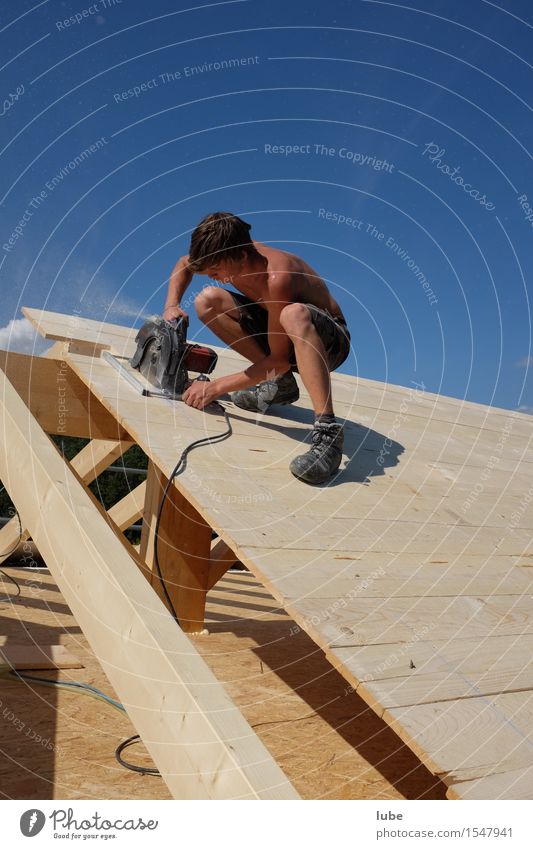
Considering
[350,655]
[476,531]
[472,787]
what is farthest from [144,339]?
[472,787]

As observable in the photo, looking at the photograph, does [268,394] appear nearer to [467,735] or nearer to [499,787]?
[467,735]

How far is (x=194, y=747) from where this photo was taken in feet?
4.20

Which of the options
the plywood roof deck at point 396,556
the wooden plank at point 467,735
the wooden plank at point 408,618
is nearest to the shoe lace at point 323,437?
the plywood roof deck at point 396,556

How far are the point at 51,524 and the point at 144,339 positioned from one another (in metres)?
1.28

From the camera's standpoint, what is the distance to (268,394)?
3182 millimetres

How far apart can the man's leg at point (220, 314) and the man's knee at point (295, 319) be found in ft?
2.05

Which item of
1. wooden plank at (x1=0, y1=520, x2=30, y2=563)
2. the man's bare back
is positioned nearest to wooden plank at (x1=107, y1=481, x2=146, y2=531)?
wooden plank at (x1=0, y1=520, x2=30, y2=563)

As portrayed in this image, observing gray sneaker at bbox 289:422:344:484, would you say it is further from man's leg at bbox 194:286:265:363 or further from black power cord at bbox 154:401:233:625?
man's leg at bbox 194:286:265:363

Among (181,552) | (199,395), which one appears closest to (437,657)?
(199,395)

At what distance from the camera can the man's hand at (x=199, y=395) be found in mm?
2891

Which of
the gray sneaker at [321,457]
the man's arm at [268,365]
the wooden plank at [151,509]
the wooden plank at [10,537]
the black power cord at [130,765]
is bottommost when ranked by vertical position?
the wooden plank at [10,537]

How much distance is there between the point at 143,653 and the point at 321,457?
1.28 meters
